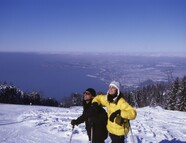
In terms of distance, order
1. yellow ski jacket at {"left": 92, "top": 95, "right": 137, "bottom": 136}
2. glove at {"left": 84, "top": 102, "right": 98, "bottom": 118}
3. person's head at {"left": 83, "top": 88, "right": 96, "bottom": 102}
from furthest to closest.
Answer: person's head at {"left": 83, "top": 88, "right": 96, "bottom": 102} → glove at {"left": 84, "top": 102, "right": 98, "bottom": 118} → yellow ski jacket at {"left": 92, "top": 95, "right": 137, "bottom": 136}

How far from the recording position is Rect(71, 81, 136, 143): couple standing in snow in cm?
547

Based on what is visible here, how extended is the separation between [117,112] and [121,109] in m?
0.10

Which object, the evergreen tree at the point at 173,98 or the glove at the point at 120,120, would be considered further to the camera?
the evergreen tree at the point at 173,98

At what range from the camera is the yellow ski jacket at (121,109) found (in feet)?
17.5

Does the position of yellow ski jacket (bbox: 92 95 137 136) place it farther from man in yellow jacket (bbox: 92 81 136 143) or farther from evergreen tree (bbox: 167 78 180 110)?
evergreen tree (bbox: 167 78 180 110)

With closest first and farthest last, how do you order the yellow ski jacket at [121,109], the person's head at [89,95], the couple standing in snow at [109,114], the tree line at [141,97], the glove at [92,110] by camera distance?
the yellow ski jacket at [121,109], the couple standing in snow at [109,114], the glove at [92,110], the person's head at [89,95], the tree line at [141,97]

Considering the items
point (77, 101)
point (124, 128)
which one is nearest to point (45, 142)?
point (124, 128)

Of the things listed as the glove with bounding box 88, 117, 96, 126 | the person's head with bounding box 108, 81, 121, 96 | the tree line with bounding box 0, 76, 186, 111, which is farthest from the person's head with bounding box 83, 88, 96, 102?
the tree line with bounding box 0, 76, 186, 111

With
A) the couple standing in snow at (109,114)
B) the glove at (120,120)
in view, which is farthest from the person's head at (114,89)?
the glove at (120,120)

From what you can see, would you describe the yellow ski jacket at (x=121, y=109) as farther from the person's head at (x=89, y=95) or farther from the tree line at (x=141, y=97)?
the tree line at (x=141, y=97)

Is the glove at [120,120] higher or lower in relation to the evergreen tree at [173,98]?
higher

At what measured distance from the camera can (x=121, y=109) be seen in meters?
5.47

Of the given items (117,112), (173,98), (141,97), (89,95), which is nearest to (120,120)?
(117,112)

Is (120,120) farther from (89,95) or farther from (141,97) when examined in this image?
(141,97)
